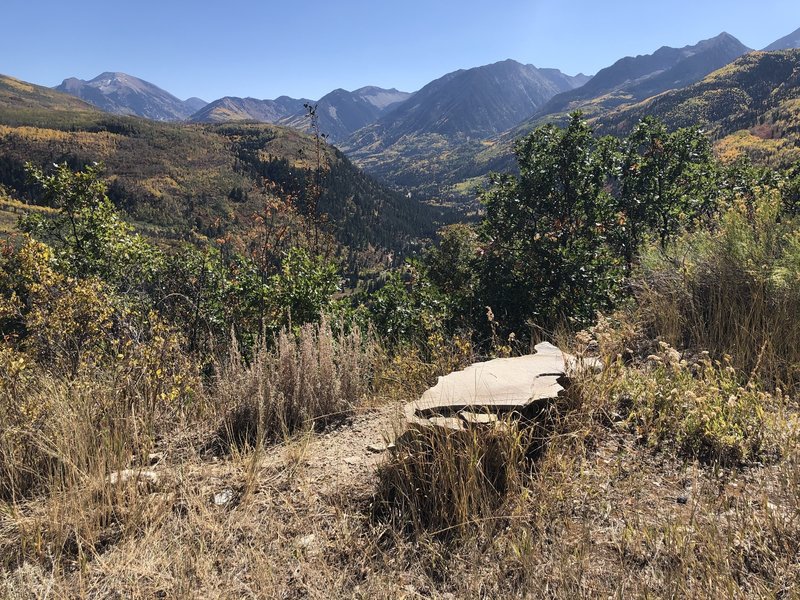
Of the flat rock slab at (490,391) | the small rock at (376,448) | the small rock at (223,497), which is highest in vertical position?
the flat rock slab at (490,391)

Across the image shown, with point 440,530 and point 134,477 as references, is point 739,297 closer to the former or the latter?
point 440,530

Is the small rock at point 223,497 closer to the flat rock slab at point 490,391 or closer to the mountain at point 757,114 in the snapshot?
the flat rock slab at point 490,391

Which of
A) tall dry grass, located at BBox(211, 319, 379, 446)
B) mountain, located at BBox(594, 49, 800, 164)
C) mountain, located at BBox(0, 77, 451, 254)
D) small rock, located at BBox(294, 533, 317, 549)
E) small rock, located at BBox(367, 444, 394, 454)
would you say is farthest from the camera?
mountain, located at BBox(0, 77, 451, 254)

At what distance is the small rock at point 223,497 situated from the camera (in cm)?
284

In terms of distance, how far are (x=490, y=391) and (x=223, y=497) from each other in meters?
1.98

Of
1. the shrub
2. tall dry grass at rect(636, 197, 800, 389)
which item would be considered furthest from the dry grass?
tall dry grass at rect(636, 197, 800, 389)

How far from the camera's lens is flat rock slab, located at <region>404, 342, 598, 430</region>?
2.92 metres

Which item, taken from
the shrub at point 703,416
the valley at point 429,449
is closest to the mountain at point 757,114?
the valley at point 429,449

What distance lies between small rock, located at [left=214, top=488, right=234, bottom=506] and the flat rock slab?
4.25 feet

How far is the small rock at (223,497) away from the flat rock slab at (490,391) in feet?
4.25

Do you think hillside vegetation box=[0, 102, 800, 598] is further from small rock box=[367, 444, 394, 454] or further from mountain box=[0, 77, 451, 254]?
mountain box=[0, 77, 451, 254]

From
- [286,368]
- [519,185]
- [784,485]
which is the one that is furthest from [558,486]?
[519,185]

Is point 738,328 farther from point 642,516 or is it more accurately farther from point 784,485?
point 642,516

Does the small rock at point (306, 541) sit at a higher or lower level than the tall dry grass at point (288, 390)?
lower
